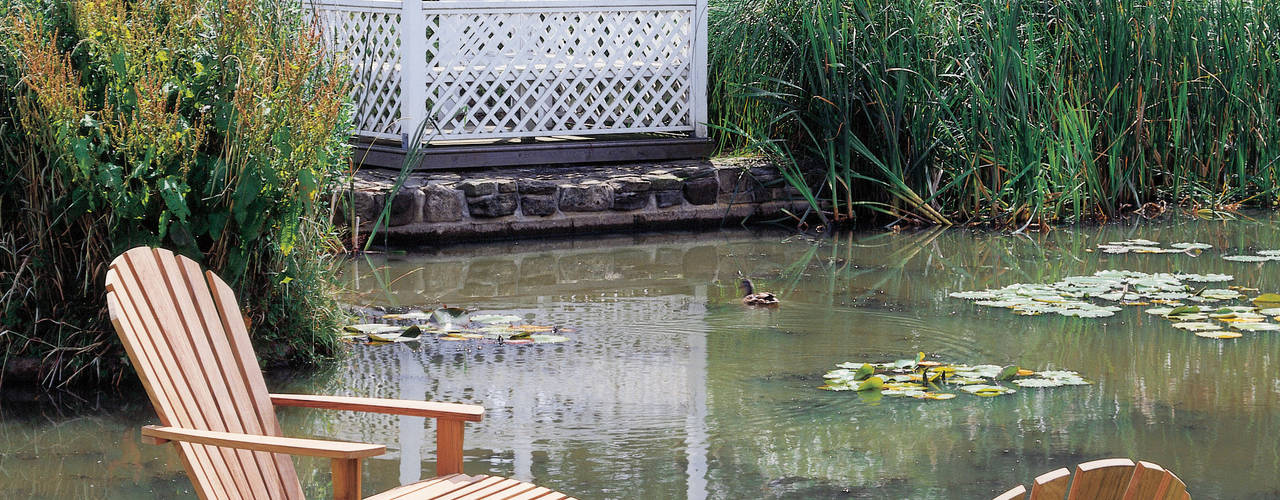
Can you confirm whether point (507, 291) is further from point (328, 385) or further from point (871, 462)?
point (871, 462)

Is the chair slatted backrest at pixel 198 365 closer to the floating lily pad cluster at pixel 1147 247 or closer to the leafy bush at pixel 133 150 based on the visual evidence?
the leafy bush at pixel 133 150

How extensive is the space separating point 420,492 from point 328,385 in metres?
1.96

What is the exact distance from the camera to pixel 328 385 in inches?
Answer: 177

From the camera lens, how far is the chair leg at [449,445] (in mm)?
2717

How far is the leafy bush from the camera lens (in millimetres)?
4148

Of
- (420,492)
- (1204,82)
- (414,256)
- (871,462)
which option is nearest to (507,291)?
(414,256)

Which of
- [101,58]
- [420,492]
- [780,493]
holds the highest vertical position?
[101,58]

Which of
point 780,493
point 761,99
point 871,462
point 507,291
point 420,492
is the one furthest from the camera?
point 761,99

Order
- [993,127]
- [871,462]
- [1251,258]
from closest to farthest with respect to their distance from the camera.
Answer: [871,462] < [1251,258] < [993,127]

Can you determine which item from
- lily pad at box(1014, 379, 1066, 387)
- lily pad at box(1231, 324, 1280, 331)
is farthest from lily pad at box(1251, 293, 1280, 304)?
lily pad at box(1014, 379, 1066, 387)

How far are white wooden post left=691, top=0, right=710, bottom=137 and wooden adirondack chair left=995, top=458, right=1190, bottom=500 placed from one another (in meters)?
6.84

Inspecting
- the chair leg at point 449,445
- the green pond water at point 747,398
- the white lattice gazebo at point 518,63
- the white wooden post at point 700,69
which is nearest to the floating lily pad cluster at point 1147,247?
the green pond water at point 747,398

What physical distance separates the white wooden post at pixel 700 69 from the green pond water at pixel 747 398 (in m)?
2.13

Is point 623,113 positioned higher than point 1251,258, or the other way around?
point 623,113
